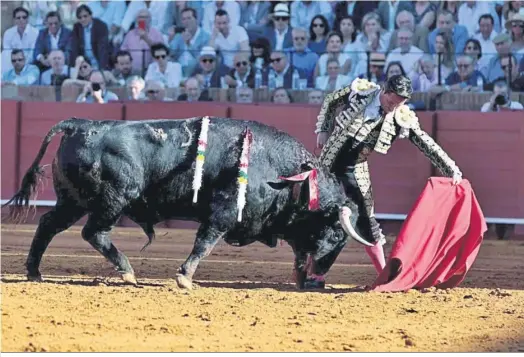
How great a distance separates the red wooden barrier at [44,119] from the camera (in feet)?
34.6

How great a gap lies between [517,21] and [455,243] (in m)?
4.27

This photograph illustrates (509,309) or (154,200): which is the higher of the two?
(154,200)

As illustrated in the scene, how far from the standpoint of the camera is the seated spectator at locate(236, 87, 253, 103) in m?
10.5

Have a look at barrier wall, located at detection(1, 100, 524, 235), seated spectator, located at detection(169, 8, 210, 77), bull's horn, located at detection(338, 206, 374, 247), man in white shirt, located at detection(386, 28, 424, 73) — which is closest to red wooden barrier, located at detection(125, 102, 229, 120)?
barrier wall, located at detection(1, 100, 524, 235)

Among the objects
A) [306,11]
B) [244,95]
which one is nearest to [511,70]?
[306,11]

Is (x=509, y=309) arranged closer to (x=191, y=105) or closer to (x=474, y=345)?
(x=474, y=345)

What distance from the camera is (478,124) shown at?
390 inches

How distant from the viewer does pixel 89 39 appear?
11.1m

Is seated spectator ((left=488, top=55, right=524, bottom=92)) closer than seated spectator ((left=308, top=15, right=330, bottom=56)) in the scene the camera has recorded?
Yes

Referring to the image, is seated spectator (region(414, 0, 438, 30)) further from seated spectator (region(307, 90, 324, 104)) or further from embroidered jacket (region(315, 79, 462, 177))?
embroidered jacket (region(315, 79, 462, 177))

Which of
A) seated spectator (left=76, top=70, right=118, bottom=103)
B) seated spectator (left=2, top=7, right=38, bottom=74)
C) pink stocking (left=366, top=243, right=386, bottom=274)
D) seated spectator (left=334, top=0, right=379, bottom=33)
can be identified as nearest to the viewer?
pink stocking (left=366, top=243, right=386, bottom=274)

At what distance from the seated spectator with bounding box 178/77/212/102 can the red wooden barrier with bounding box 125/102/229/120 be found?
0.18 metres

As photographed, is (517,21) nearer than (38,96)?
Yes

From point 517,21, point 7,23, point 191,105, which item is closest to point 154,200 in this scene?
point 191,105
